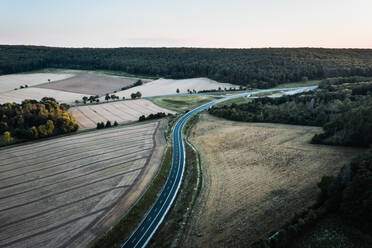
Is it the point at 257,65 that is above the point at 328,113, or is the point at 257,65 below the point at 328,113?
above

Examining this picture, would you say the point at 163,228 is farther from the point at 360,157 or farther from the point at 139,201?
the point at 360,157

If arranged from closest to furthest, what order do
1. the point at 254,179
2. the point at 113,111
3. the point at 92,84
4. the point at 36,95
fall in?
1. the point at 254,179
2. the point at 113,111
3. the point at 36,95
4. the point at 92,84

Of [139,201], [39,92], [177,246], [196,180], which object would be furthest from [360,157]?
[39,92]

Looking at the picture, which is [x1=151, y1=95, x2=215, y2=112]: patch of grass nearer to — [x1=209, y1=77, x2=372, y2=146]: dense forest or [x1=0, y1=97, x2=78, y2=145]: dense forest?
[x1=209, y1=77, x2=372, y2=146]: dense forest

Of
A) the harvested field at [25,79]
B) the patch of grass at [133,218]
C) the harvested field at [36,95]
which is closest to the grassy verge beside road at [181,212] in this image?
the patch of grass at [133,218]

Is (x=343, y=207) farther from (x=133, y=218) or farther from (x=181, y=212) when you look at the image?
(x=133, y=218)

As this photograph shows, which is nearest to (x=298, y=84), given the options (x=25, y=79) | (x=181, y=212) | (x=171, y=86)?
(x=171, y=86)

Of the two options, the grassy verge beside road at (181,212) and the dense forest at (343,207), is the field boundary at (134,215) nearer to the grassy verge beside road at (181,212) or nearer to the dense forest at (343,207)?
the grassy verge beside road at (181,212)

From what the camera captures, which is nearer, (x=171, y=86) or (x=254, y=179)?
(x=254, y=179)
